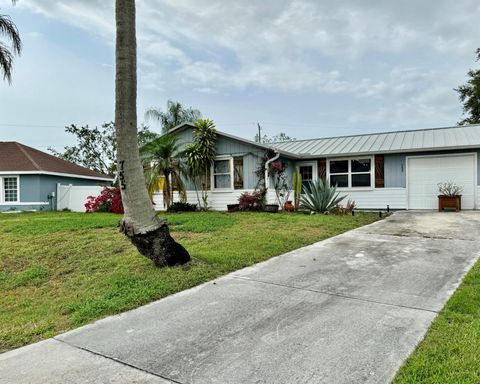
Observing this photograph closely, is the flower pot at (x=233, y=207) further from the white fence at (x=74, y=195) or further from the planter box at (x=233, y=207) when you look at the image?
the white fence at (x=74, y=195)

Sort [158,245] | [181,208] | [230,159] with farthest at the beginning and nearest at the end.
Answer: [230,159]
[181,208]
[158,245]

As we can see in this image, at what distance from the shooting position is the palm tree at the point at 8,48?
14297mm

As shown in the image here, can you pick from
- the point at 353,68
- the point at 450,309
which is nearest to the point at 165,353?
the point at 450,309

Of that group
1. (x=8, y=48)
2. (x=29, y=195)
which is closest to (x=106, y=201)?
(x=29, y=195)

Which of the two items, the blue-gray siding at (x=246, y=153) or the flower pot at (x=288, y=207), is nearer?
the flower pot at (x=288, y=207)

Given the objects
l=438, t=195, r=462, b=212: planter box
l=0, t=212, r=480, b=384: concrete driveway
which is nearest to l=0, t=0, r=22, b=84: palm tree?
l=0, t=212, r=480, b=384: concrete driveway

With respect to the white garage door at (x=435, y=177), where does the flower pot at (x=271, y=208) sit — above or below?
below

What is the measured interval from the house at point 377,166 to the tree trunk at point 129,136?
29.1ft

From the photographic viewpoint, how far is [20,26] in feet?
47.5

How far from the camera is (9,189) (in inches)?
740

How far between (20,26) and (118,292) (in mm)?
14851

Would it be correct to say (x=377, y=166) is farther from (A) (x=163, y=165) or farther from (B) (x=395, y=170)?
(A) (x=163, y=165)

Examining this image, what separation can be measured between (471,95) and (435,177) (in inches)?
627

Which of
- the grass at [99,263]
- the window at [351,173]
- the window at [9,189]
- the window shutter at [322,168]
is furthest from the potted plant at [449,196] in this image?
the window at [9,189]
